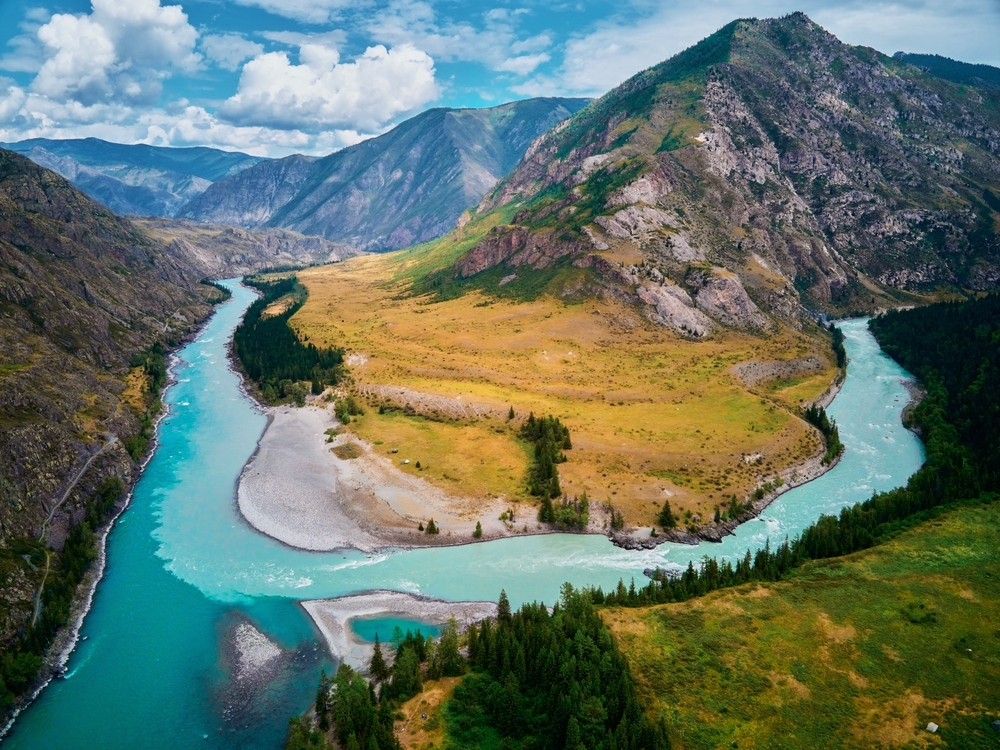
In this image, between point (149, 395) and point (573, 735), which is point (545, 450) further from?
point (149, 395)

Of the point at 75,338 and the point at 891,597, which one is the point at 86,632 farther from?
the point at 75,338

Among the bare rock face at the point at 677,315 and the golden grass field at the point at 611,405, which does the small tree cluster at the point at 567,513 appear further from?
the bare rock face at the point at 677,315

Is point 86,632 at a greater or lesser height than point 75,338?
lesser

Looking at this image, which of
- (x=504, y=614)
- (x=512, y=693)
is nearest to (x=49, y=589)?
(x=504, y=614)

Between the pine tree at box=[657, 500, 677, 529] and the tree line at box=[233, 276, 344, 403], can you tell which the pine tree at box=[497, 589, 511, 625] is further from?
the tree line at box=[233, 276, 344, 403]

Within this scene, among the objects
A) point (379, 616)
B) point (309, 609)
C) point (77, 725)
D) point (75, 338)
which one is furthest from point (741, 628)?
point (75, 338)

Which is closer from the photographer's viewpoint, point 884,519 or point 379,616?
point 379,616
